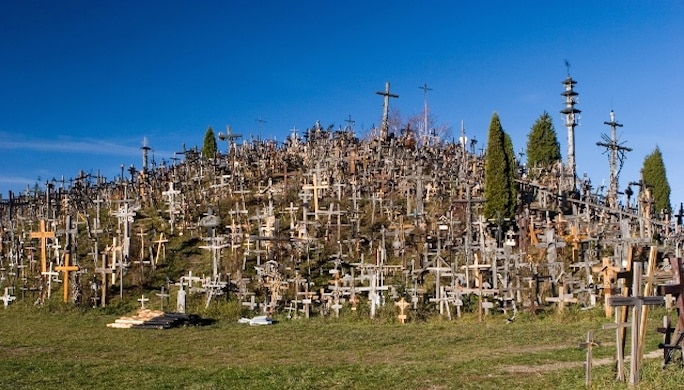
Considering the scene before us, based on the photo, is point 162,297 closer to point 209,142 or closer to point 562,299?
point 562,299

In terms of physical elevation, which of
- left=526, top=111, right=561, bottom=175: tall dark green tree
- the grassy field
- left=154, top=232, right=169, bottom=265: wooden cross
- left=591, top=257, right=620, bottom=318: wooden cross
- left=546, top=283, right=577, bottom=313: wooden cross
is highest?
left=526, top=111, right=561, bottom=175: tall dark green tree

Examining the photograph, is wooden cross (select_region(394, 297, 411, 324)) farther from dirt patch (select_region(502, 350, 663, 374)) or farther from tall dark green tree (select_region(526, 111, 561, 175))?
tall dark green tree (select_region(526, 111, 561, 175))

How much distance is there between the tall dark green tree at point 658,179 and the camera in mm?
43844

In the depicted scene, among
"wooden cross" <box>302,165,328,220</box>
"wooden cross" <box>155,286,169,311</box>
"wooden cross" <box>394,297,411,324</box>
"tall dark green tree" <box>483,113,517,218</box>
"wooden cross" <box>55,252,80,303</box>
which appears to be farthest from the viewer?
"tall dark green tree" <box>483,113,517,218</box>

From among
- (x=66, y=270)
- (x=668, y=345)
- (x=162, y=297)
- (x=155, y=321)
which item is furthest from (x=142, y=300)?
(x=668, y=345)

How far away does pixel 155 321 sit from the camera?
22.7 metres

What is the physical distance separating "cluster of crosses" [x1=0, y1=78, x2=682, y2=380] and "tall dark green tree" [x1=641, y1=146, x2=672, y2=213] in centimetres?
750

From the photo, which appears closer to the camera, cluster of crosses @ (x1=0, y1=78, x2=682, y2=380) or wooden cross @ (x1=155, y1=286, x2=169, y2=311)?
cluster of crosses @ (x1=0, y1=78, x2=682, y2=380)

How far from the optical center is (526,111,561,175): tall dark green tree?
160 ft

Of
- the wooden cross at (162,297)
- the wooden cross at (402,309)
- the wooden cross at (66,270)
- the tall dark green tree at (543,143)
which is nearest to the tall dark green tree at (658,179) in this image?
the tall dark green tree at (543,143)

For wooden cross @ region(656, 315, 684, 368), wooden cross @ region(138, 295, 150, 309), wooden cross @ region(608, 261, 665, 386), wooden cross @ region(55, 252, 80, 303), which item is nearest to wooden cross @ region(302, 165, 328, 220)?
wooden cross @ region(138, 295, 150, 309)

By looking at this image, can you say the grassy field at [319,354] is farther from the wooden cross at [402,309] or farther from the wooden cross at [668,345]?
the wooden cross at [402,309]

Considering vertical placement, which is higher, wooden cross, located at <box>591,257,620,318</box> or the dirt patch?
wooden cross, located at <box>591,257,620,318</box>

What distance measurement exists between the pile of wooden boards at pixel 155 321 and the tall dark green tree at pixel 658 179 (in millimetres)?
31289
